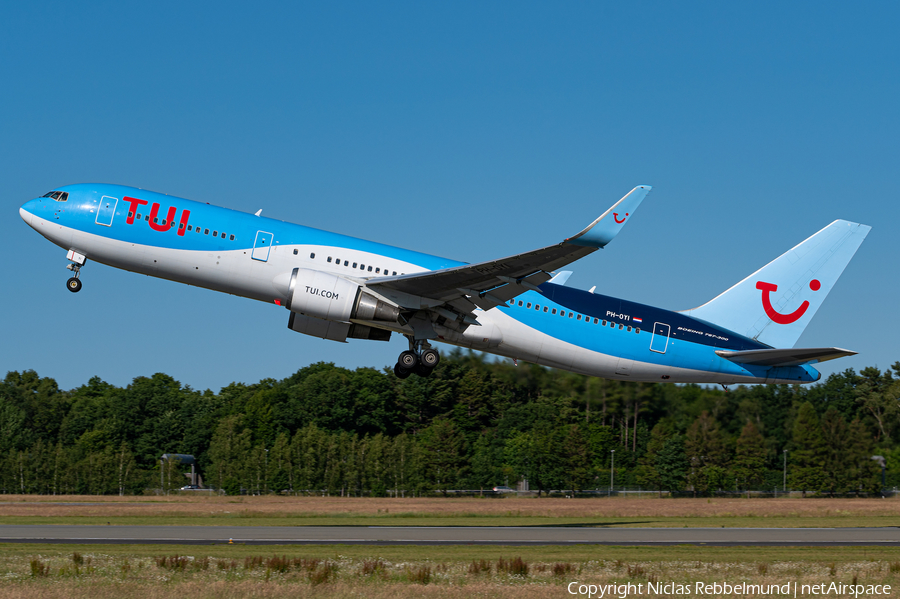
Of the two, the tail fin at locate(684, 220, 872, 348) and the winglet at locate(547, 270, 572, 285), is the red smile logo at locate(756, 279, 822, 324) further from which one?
the winglet at locate(547, 270, 572, 285)

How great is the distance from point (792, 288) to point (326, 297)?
20.4 meters

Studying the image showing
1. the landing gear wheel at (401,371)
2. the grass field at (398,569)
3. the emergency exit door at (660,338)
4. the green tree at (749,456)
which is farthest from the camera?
the green tree at (749,456)

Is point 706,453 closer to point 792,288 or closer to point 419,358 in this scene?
point 792,288

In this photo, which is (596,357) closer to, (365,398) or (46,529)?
(46,529)

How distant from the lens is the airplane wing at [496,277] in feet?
88.5

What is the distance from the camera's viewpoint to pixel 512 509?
178 feet

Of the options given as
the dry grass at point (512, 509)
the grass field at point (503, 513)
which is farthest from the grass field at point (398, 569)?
the dry grass at point (512, 509)

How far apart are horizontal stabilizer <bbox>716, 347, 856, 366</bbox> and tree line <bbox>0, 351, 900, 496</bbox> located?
11.2 m

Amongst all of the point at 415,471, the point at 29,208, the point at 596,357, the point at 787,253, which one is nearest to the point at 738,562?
the point at 596,357

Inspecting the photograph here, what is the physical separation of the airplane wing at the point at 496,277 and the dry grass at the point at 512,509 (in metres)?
19.9

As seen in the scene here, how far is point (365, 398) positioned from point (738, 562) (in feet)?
225

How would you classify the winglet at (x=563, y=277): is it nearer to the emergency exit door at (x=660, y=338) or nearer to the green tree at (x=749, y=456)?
the emergency exit door at (x=660, y=338)

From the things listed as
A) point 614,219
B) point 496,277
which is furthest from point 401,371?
point 614,219

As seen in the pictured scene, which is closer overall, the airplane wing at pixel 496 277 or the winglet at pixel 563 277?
the airplane wing at pixel 496 277
